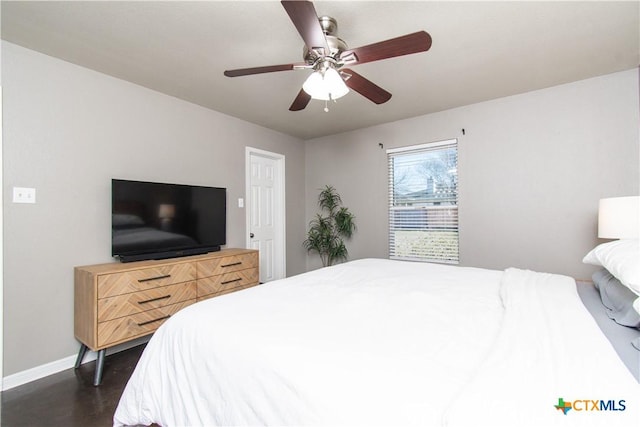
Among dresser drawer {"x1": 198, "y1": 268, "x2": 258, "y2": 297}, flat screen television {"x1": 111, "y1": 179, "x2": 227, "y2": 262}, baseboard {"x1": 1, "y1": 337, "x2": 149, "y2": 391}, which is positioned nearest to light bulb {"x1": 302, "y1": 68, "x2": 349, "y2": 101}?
flat screen television {"x1": 111, "y1": 179, "x2": 227, "y2": 262}

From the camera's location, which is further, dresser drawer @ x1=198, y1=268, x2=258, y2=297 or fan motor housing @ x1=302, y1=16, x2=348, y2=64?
dresser drawer @ x1=198, y1=268, x2=258, y2=297

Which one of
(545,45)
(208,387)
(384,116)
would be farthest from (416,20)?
(208,387)

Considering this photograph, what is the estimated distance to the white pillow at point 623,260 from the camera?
3.74ft

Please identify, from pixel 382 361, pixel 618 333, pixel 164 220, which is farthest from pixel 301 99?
pixel 618 333

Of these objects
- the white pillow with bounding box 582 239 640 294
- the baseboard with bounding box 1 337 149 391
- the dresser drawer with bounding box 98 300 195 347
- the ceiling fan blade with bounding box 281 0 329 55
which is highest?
the ceiling fan blade with bounding box 281 0 329 55

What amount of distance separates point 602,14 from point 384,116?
6.94ft

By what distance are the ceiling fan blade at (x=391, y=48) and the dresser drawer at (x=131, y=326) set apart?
94.5 inches

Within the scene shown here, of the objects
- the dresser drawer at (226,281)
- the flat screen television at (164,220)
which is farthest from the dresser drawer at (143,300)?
the flat screen television at (164,220)

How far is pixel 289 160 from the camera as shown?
15.0 ft

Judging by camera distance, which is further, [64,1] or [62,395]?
[62,395]

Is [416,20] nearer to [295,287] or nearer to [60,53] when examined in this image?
[295,287]

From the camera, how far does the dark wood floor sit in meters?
1.67

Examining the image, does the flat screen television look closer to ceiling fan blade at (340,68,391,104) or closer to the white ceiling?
the white ceiling

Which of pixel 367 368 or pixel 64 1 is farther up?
pixel 64 1
